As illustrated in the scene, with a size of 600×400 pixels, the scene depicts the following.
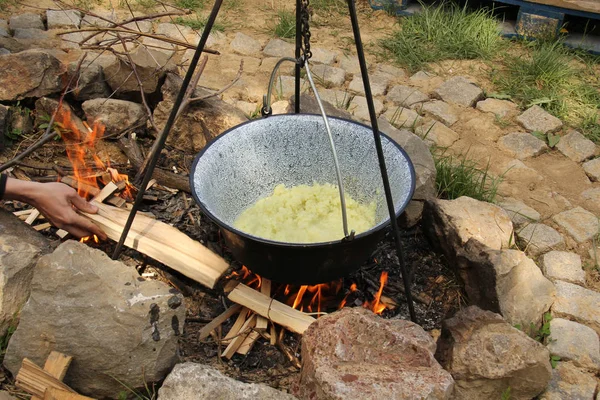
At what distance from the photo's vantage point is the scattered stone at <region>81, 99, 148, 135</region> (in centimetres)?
406

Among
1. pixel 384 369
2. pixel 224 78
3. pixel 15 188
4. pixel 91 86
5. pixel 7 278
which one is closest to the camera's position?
pixel 384 369

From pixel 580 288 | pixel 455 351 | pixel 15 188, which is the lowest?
pixel 580 288

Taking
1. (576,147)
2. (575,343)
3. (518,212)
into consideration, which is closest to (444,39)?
(576,147)

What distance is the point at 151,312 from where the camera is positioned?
8.44ft

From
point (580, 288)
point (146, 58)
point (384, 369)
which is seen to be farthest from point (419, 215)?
point (146, 58)

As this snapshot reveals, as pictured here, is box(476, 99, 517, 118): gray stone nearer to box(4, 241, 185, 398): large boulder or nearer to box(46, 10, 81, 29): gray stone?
box(4, 241, 185, 398): large boulder

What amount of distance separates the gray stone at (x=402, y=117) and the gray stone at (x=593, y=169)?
1.27 m

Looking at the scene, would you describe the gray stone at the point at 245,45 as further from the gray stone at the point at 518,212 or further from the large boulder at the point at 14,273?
the large boulder at the point at 14,273

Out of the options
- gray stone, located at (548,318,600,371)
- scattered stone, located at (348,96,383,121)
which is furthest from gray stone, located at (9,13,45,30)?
gray stone, located at (548,318,600,371)

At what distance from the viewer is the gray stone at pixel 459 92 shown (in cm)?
512

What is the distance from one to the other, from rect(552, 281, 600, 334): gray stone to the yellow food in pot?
1119 millimetres

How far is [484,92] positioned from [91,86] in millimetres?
3233

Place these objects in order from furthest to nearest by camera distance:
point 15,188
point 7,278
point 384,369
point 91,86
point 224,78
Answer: point 224,78
point 91,86
point 15,188
point 7,278
point 384,369

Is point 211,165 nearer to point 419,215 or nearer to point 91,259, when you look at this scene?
point 91,259
